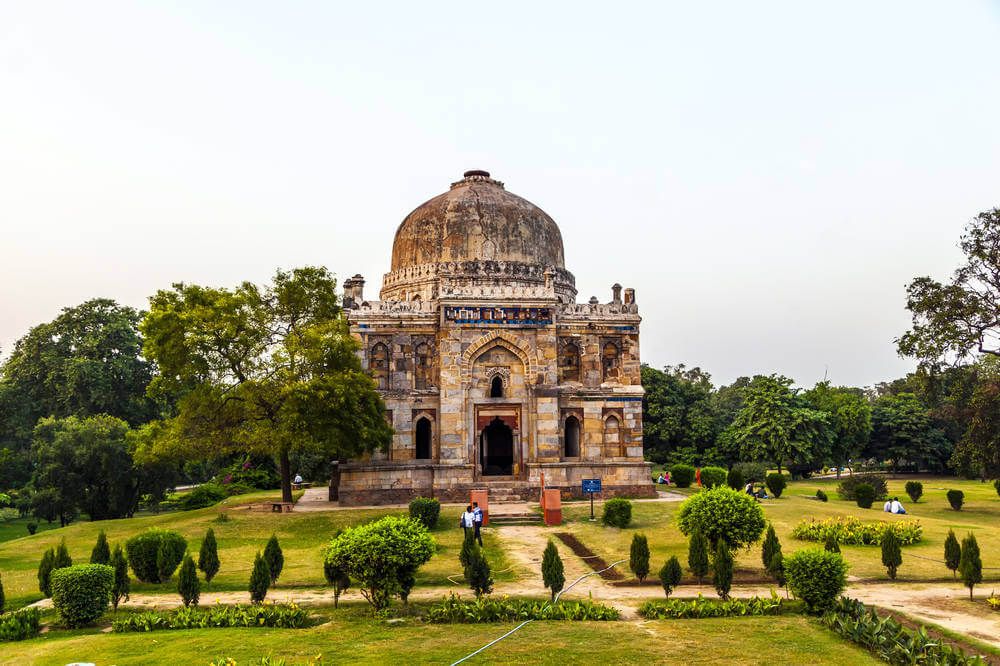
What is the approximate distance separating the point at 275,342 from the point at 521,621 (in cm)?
1737

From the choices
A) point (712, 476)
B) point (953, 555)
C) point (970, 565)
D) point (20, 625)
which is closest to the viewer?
point (20, 625)

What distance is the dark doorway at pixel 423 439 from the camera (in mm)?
31719

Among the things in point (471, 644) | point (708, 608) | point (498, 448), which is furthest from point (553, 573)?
point (498, 448)

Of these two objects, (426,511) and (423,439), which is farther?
(423,439)

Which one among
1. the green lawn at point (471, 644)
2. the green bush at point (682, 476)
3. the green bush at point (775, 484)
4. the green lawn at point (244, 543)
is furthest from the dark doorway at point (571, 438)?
the green lawn at point (471, 644)

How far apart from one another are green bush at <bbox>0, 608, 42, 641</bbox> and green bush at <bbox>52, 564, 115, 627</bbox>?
0.41m

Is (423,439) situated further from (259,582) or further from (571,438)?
(259,582)

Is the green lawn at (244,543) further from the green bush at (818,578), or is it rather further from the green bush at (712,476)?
the green bush at (712,476)

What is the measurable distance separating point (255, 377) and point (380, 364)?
570 cm

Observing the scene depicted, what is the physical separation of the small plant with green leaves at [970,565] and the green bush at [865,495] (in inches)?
550

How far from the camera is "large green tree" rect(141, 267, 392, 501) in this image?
26203mm

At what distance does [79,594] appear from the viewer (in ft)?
47.3

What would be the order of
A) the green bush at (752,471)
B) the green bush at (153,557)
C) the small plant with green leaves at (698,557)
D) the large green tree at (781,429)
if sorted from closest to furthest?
the small plant with green leaves at (698,557), the green bush at (153,557), the green bush at (752,471), the large green tree at (781,429)

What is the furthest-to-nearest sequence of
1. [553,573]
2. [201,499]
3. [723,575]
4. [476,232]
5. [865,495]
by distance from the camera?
1. [476,232]
2. [201,499]
3. [865,495]
4. [553,573]
5. [723,575]
